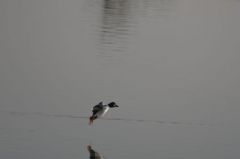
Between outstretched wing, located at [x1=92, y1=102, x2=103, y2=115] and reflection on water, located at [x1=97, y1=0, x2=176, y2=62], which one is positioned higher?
reflection on water, located at [x1=97, y1=0, x2=176, y2=62]

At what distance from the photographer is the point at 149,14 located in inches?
1427

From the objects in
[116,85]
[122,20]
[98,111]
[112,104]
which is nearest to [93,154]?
[98,111]

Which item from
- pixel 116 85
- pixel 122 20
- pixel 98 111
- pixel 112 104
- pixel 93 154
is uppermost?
pixel 122 20

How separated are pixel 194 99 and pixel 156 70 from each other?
9.83 feet

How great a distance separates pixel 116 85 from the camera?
1941cm

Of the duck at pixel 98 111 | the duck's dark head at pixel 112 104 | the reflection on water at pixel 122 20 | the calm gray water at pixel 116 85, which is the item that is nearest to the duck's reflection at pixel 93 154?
the calm gray water at pixel 116 85

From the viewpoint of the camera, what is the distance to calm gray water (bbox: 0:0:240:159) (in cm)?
1455

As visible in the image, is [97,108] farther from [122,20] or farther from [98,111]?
[122,20]

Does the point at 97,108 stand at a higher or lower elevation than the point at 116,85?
lower

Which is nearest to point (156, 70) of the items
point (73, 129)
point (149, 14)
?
point (73, 129)

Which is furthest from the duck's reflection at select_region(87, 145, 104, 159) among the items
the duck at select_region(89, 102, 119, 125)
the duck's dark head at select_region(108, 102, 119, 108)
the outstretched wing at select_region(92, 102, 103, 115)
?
the duck's dark head at select_region(108, 102, 119, 108)

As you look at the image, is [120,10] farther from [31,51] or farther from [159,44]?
[31,51]

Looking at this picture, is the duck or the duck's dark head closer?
the duck

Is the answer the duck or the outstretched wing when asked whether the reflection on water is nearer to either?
the duck
